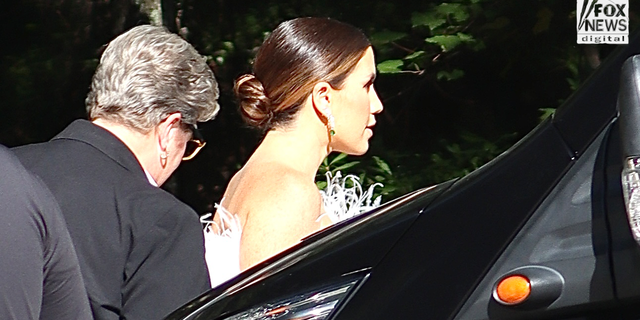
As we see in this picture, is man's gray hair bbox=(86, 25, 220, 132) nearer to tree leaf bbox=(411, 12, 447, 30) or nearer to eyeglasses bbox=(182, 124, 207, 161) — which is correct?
eyeglasses bbox=(182, 124, 207, 161)

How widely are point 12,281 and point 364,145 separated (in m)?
1.40

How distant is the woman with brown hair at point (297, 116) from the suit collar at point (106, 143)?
15.1 inches

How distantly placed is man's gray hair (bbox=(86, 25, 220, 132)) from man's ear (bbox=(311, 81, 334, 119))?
0.97ft

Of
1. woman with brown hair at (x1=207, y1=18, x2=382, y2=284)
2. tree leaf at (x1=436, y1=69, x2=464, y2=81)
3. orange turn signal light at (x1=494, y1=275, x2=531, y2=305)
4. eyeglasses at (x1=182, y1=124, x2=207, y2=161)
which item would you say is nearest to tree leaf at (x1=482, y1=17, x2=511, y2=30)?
tree leaf at (x1=436, y1=69, x2=464, y2=81)

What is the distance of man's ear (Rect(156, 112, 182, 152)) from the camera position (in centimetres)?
261

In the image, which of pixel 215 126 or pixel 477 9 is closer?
pixel 477 9

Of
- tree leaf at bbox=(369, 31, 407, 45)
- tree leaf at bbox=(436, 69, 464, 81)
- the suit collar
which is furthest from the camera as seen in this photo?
tree leaf at bbox=(436, 69, 464, 81)

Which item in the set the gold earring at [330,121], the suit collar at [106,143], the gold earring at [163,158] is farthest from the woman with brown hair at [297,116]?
the suit collar at [106,143]

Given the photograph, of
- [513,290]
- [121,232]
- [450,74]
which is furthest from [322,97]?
[450,74]

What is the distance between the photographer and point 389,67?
552 cm

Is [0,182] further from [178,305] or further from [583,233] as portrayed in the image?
[583,233]

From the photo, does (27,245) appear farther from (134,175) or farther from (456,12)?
(456,12)

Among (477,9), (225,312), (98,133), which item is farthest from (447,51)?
(225,312)

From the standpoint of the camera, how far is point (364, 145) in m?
3.04
